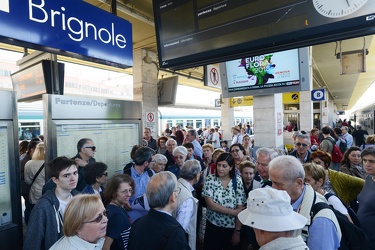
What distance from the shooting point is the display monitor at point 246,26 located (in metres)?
1.69

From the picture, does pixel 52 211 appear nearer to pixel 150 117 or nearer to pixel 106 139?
pixel 106 139

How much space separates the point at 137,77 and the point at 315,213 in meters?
6.89

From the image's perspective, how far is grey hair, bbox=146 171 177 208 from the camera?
1694mm

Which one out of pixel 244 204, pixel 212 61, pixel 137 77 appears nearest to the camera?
pixel 212 61

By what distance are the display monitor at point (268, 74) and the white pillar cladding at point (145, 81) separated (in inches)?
123

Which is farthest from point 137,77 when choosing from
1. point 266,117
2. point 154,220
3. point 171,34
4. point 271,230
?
point 271,230

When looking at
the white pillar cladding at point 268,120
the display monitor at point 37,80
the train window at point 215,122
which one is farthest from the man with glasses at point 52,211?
the train window at point 215,122

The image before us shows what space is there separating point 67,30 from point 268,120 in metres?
4.75

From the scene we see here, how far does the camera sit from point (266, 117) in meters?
5.75

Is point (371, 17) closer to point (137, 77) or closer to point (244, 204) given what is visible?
point (244, 204)

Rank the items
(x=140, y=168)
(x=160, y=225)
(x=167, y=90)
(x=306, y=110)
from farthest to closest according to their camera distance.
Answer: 1. (x=306, y=110)
2. (x=167, y=90)
3. (x=140, y=168)
4. (x=160, y=225)

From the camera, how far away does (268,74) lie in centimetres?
479

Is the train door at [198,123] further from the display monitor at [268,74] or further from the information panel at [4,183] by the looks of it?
the information panel at [4,183]

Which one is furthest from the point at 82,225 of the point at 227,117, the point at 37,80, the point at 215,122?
the point at 215,122
